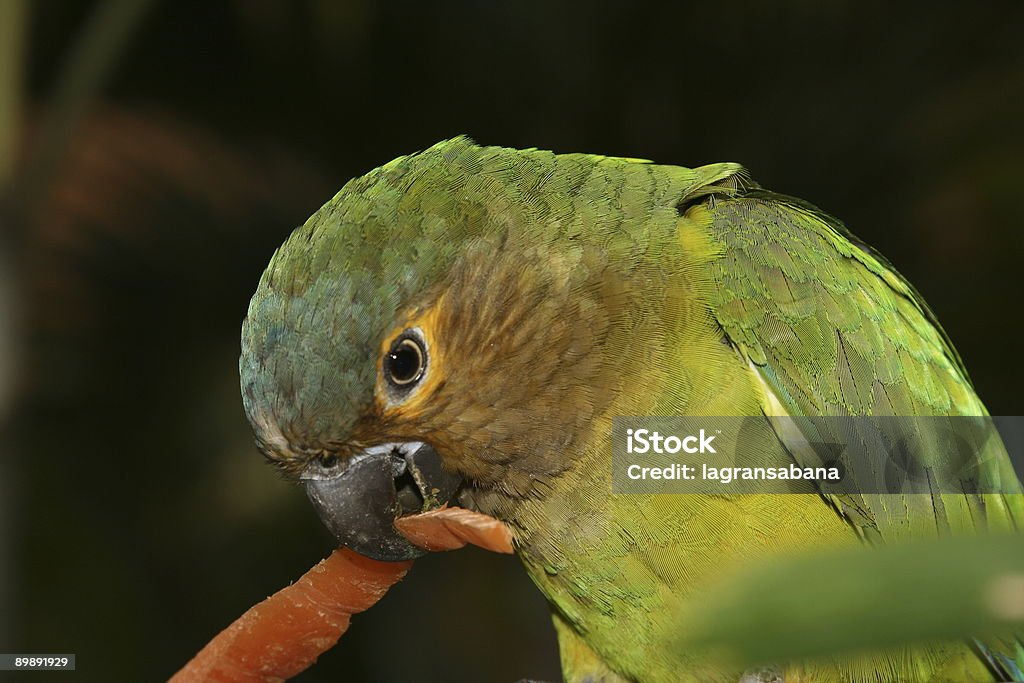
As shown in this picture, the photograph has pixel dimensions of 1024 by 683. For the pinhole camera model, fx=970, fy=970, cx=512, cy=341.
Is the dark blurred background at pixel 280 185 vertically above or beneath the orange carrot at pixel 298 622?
above

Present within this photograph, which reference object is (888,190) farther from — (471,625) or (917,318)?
(471,625)

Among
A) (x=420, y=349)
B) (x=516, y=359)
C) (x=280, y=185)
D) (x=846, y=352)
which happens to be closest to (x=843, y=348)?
(x=846, y=352)

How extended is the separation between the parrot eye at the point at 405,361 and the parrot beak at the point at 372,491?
16 centimetres

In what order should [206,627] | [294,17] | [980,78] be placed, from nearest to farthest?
[980,78] → [294,17] → [206,627]

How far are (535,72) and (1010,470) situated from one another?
2290 mm

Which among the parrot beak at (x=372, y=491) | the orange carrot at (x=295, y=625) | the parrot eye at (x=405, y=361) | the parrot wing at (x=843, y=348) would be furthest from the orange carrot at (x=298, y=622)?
the parrot wing at (x=843, y=348)

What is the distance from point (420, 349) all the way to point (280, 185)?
239 centimetres

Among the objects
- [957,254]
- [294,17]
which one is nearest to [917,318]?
[957,254]

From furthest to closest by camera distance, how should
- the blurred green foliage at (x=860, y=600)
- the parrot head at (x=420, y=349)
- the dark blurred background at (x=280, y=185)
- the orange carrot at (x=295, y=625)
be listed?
the dark blurred background at (x=280, y=185)
the orange carrot at (x=295, y=625)
the parrot head at (x=420, y=349)
the blurred green foliage at (x=860, y=600)

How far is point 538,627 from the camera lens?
427cm

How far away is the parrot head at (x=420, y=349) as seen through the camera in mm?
1867

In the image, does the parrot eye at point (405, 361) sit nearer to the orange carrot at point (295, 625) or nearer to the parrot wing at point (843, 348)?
the orange carrot at point (295, 625)

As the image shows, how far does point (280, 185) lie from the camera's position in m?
4.08

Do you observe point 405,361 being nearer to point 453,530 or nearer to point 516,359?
point 516,359
